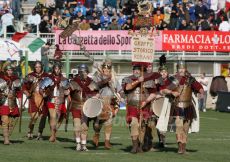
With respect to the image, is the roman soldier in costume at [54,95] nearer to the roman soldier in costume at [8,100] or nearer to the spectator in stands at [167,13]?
the roman soldier in costume at [8,100]

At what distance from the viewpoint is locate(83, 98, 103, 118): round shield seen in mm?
22219

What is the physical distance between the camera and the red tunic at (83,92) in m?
22.5

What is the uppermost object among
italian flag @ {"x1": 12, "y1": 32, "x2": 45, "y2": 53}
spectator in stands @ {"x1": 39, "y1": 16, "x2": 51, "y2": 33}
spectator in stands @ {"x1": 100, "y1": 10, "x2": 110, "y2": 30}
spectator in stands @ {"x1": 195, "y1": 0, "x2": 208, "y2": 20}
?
spectator in stands @ {"x1": 195, "y1": 0, "x2": 208, "y2": 20}

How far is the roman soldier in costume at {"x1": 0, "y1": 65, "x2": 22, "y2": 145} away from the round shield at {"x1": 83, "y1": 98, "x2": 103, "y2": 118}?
182 cm

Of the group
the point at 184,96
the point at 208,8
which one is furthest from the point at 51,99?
the point at 208,8

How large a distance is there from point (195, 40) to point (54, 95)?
64.2 feet

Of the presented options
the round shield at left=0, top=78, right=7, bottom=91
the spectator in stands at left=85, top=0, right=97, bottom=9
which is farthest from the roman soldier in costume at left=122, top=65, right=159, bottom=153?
the spectator in stands at left=85, top=0, right=97, bottom=9

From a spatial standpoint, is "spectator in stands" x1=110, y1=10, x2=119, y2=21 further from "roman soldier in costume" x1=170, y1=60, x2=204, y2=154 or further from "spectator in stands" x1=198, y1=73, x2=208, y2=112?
"roman soldier in costume" x1=170, y1=60, x2=204, y2=154

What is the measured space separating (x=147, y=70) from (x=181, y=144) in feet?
5.97

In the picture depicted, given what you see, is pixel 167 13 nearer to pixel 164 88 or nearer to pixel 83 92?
pixel 83 92

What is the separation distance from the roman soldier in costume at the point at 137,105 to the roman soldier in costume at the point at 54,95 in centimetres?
303

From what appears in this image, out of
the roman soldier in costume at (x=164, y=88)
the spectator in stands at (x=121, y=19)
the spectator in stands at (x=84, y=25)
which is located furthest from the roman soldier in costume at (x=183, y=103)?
the spectator in stands at (x=121, y=19)

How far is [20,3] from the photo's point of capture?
4822 cm

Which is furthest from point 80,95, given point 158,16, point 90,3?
point 90,3
